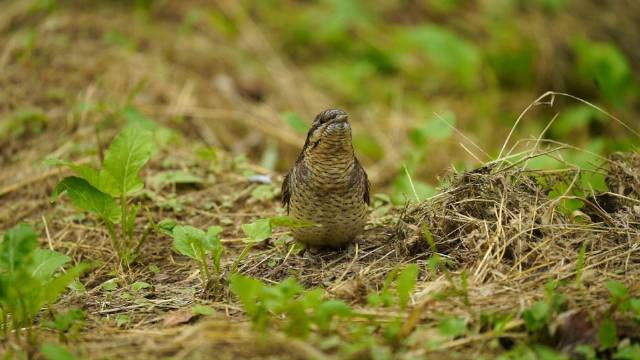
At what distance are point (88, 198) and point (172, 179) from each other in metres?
1.11

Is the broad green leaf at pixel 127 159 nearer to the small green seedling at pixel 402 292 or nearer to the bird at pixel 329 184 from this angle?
the bird at pixel 329 184

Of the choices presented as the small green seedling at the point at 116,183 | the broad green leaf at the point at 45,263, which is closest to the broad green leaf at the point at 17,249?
the broad green leaf at the point at 45,263

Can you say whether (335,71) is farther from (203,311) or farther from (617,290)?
(617,290)

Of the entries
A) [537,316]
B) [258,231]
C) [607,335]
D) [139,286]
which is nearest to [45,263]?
[139,286]

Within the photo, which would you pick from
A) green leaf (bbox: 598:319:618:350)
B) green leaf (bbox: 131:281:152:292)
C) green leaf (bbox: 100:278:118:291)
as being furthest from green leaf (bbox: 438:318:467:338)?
green leaf (bbox: 100:278:118:291)

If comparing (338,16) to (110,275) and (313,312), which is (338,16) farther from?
(313,312)

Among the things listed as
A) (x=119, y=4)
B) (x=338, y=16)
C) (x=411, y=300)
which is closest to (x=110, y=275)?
(x=411, y=300)

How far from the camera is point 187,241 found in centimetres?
347

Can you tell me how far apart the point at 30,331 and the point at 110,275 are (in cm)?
95

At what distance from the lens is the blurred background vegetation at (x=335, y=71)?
6.37 meters

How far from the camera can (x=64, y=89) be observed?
6.34 m

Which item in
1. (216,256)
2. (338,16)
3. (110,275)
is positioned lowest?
(110,275)

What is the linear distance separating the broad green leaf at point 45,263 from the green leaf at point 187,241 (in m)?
0.50

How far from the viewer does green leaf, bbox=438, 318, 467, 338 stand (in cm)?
275
